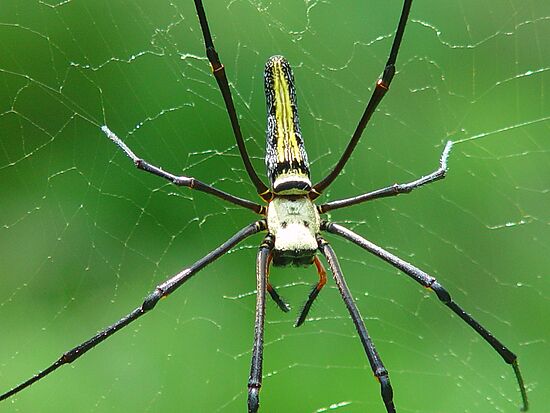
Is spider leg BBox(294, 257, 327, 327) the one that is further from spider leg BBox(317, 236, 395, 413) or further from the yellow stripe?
the yellow stripe

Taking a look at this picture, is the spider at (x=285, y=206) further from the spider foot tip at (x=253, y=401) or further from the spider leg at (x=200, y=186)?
the spider foot tip at (x=253, y=401)

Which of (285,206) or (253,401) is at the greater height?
(285,206)

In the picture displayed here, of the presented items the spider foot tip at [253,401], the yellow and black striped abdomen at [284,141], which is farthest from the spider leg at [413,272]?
the spider foot tip at [253,401]

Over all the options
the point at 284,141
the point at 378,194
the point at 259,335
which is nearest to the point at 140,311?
the point at 259,335

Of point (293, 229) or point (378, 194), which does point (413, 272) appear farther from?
point (293, 229)

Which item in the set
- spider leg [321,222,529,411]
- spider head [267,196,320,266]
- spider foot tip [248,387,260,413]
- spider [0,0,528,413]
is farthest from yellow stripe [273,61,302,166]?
spider foot tip [248,387,260,413]

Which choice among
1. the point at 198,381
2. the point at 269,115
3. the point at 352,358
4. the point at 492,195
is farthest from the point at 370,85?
the point at 269,115
